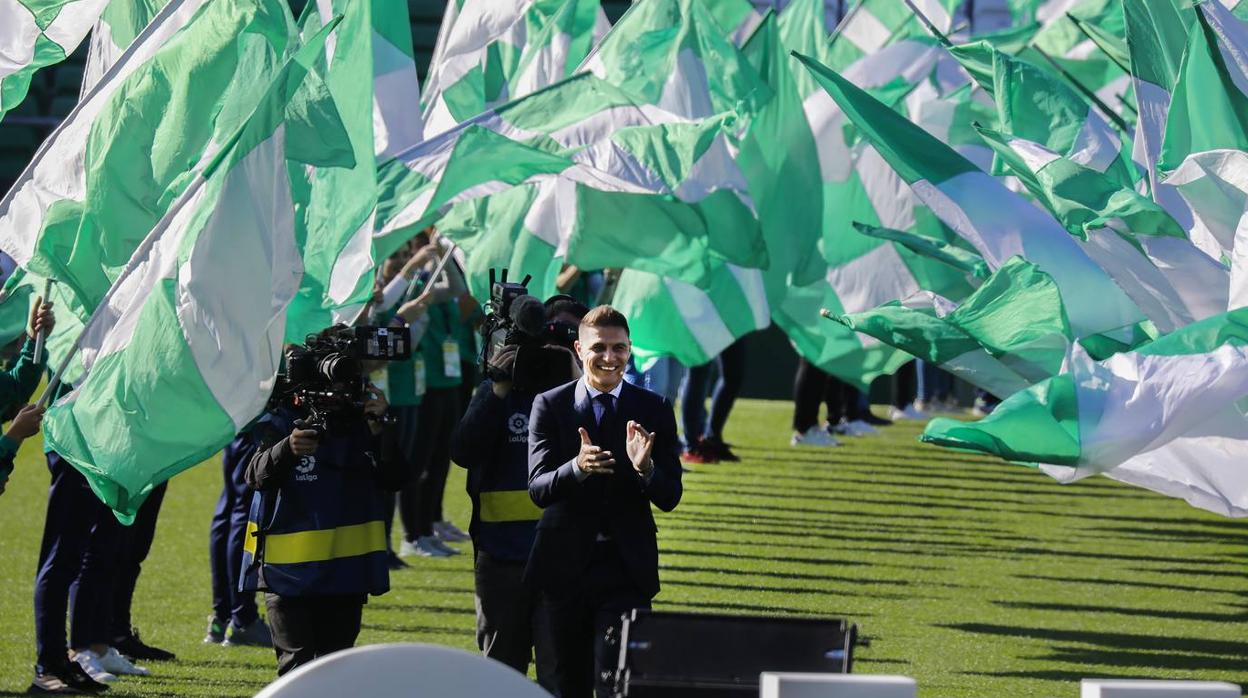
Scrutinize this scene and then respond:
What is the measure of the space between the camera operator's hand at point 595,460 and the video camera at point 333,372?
39.5 inches

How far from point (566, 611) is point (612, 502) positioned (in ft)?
1.20

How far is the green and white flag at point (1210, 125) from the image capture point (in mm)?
6379

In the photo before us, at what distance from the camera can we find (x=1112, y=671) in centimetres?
788

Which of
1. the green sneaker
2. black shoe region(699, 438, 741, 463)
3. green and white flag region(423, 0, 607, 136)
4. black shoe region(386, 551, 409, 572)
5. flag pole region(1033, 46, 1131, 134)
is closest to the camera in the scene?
the green sneaker

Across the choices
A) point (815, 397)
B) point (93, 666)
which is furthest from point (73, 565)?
point (815, 397)

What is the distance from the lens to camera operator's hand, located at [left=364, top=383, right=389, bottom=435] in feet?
20.6

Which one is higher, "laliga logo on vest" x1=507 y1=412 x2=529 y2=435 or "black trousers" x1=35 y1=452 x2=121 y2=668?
"laliga logo on vest" x1=507 y1=412 x2=529 y2=435

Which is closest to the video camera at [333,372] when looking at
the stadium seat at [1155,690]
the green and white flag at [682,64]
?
the stadium seat at [1155,690]

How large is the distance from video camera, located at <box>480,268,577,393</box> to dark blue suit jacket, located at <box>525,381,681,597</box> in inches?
24.7

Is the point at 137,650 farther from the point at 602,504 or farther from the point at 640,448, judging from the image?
the point at 640,448

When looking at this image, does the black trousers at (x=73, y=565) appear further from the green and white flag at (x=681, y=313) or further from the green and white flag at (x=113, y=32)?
the green and white flag at (x=681, y=313)

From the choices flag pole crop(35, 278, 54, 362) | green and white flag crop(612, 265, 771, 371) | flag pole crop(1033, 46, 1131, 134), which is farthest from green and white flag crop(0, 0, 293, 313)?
flag pole crop(1033, 46, 1131, 134)

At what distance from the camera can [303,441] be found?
6031 millimetres

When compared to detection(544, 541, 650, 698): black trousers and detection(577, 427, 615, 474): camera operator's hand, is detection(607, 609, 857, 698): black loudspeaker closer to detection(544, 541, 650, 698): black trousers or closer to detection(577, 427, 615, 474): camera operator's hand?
detection(577, 427, 615, 474): camera operator's hand
